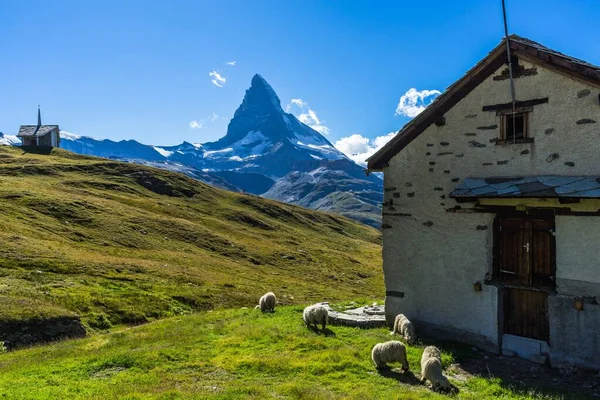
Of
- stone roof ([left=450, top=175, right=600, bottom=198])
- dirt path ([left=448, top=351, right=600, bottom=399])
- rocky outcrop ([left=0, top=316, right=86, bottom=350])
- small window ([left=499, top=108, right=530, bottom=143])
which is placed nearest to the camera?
dirt path ([left=448, top=351, right=600, bottom=399])

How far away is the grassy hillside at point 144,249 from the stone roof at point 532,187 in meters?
23.1

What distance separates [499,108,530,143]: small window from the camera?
Answer: 15.9 m

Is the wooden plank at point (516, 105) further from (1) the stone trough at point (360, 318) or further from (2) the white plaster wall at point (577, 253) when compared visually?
(1) the stone trough at point (360, 318)

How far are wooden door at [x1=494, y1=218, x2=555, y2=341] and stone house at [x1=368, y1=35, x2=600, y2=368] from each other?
1.5 inches

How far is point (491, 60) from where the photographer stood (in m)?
16.6

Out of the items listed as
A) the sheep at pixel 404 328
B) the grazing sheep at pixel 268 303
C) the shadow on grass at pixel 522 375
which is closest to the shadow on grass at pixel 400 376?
the shadow on grass at pixel 522 375

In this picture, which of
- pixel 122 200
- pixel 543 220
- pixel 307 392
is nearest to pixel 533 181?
pixel 543 220

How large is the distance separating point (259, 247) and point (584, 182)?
63.8m

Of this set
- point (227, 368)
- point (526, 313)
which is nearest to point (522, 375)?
point (526, 313)

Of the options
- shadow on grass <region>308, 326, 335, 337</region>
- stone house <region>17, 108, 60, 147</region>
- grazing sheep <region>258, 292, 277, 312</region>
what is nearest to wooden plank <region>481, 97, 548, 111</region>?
shadow on grass <region>308, 326, 335, 337</region>

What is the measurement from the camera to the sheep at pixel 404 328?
16703 mm

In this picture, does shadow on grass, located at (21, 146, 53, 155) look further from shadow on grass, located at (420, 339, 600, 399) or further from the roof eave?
shadow on grass, located at (420, 339, 600, 399)

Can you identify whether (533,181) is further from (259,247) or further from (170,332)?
(259,247)

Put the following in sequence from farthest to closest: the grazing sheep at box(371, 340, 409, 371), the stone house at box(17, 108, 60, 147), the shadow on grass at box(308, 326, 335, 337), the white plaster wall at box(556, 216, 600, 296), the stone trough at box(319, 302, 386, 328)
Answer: the stone house at box(17, 108, 60, 147) → the stone trough at box(319, 302, 386, 328) → the shadow on grass at box(308, 326, 335, 337) → the white plaster wall at box(556, 216, 600, 296) → the grazing sheep at box(371, 340, 409, 371)
